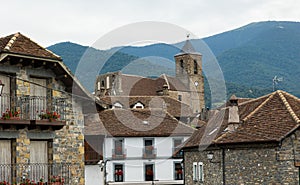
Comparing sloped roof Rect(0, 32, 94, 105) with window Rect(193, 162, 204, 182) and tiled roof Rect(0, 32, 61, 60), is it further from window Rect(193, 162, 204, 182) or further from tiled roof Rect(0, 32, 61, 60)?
window Rect(193, 162, 204, 182)

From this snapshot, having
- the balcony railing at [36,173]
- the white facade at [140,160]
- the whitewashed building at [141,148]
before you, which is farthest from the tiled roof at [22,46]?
the white facade at [140,160]

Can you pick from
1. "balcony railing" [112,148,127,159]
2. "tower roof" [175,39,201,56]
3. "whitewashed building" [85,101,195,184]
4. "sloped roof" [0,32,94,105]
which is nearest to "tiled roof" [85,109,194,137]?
"whitewashed building" [85,101,195,184]

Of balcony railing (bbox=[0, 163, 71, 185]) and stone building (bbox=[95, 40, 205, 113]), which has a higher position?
stone building (bbox=[95, 40, 205, 113])

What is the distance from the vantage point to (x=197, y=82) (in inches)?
4702

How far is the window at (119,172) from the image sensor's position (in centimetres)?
5191

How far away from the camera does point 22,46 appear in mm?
22578

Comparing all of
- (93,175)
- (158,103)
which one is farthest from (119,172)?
(158,103)

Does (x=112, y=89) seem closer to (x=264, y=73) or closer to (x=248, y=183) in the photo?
(x=248, y=183)

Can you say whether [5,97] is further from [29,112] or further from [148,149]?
[148,149]

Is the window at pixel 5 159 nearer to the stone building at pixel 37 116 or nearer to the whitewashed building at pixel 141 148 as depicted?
Answer: the stone building at pixel 37 116

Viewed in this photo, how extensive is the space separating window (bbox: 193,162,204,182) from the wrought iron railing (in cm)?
1496

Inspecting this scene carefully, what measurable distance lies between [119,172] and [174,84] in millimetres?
58697

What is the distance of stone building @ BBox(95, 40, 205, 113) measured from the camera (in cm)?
9325

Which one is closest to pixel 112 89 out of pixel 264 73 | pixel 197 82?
pixel 197 82
